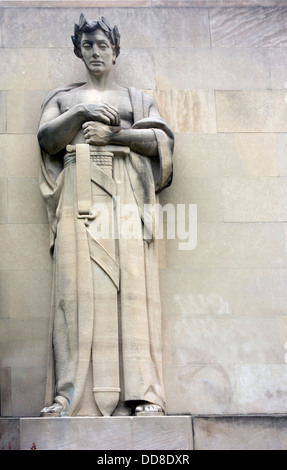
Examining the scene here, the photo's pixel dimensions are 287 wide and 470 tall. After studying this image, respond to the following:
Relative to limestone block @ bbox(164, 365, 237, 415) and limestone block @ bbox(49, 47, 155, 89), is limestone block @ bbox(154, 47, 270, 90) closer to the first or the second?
limestone block @ bbox(49, 47, 155, 89)

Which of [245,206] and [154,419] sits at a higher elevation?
[245,206]

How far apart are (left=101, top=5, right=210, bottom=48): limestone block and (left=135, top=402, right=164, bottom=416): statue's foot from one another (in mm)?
5440

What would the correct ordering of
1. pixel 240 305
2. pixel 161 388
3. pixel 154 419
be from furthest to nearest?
pixel 240 305
pixel 161 388
pixel 154 419

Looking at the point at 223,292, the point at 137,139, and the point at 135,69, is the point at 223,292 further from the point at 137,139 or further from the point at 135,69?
the point at 135,69

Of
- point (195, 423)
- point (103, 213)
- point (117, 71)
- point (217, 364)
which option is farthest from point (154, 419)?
point (117, 71)

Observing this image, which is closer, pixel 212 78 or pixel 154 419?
pixel 154 419

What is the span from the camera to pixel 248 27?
1449 centimetres

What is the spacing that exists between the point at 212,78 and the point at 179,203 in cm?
204

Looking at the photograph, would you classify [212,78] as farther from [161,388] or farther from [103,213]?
[161,388]

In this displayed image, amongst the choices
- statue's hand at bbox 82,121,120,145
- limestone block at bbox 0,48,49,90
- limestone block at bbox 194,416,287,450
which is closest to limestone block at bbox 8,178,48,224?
statue's hand at bbox 82,121,120,145

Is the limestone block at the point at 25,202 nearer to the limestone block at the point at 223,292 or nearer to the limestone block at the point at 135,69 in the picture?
the limestone block at the point at 223,292

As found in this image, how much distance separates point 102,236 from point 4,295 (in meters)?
1.63

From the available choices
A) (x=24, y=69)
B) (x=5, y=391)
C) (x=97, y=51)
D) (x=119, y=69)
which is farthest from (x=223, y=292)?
(x=24, y=69)

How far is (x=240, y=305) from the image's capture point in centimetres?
1314
